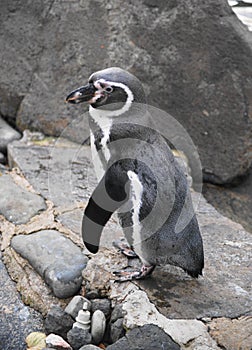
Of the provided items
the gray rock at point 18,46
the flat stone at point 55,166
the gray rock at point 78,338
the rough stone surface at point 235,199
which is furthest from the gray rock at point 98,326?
the gray rock at point 18,46

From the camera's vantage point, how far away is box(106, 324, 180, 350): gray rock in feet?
5.55

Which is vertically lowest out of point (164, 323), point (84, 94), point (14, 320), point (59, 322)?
point (14, 320)

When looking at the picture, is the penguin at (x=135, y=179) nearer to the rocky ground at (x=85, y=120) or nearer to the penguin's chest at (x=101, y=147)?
the penguin's chest at (x=101, y=147)

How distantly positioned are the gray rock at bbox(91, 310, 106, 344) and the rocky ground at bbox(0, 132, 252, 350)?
30 mm

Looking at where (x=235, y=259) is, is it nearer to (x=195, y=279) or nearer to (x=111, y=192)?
(x=195, y=279)

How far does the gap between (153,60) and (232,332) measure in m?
1.80

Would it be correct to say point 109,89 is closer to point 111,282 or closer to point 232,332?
point 111,282

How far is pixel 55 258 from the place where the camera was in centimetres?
219

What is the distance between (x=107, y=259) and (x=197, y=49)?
1.48 metres

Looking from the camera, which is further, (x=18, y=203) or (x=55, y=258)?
(x=18, y=203)

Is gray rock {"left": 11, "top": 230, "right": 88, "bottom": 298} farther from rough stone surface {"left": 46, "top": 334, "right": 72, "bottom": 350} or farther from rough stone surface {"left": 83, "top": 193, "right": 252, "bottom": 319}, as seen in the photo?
rough stone surface {"left": 46, "top": 334, "right": 72, "bottom": 350}

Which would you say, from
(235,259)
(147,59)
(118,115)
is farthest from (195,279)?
(147,59)

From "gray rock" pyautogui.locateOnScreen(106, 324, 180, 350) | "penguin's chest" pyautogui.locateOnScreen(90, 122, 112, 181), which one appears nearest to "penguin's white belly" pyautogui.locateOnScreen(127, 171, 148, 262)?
"penguin's chest" pyautogui.locateOnScreen(90, 122, 112, 181)

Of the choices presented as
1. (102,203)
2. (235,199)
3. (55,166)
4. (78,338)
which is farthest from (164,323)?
(235,199)
